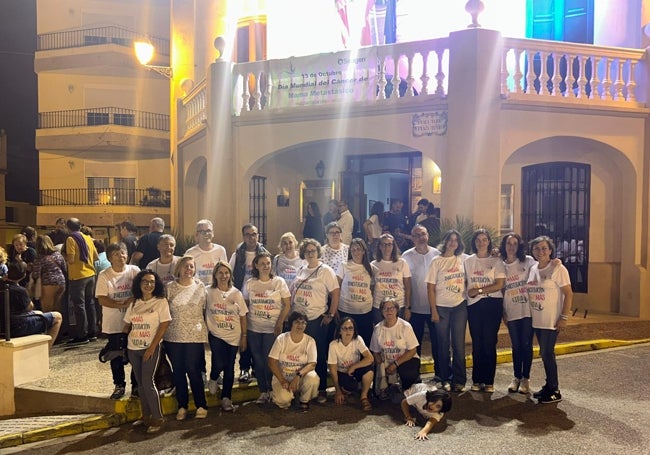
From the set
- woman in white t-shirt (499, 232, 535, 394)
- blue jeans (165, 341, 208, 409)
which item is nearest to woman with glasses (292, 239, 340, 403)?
blue jeans (165, 341, 208, 409)

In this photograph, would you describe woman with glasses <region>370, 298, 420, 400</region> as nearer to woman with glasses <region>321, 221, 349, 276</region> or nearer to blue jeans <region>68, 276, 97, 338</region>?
woman with glasses <region>321, 221, 349, 276</region>

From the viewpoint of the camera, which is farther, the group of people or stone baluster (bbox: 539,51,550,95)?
stone baluster (bbox: 539,51,550,95)

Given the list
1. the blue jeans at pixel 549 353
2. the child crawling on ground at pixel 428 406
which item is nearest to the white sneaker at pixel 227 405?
the child crawling on ground at pixel 428 406

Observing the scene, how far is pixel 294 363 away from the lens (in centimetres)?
570

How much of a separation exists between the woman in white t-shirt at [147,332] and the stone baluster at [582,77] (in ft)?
26.0

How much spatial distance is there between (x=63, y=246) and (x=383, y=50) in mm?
6062

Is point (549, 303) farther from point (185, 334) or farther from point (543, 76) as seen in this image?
point (543, 76)

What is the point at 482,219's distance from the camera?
922 cm

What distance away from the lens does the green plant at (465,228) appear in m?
8.45

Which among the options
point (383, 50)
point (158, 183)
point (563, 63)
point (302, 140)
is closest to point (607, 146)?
point (563, 63)

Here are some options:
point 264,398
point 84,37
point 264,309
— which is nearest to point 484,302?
point 264,309

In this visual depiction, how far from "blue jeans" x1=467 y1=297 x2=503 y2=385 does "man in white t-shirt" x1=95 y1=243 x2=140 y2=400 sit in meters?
3.59

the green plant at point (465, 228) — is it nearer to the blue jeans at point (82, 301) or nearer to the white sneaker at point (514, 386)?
the white sneaker at point (514, 386)

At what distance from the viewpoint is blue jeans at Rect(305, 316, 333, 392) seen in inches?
236
